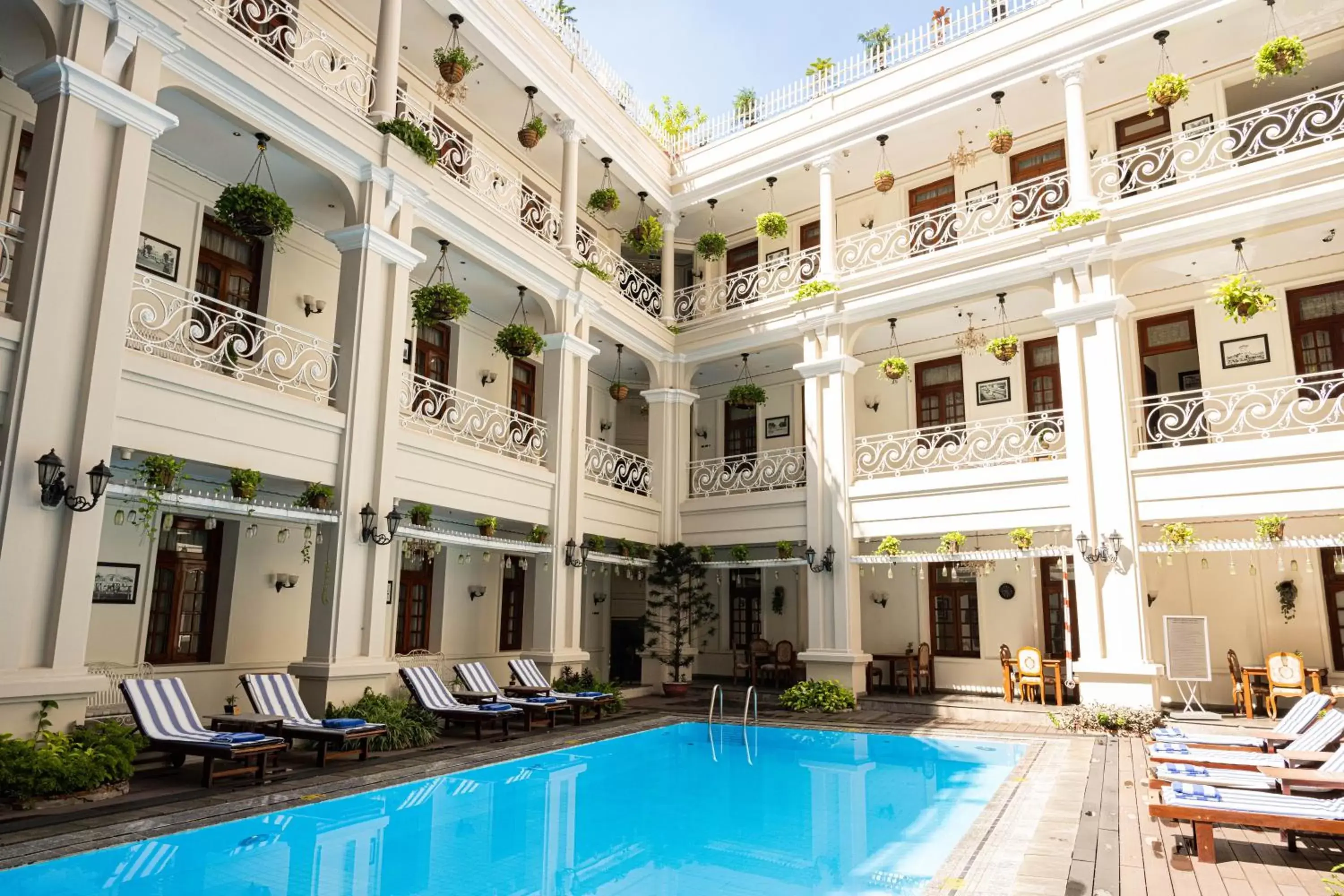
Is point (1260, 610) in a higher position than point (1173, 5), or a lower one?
lower

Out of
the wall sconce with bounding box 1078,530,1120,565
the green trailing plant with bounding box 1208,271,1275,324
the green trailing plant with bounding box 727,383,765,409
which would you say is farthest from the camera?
the green trailing plant with bounding box 727,383,765,409

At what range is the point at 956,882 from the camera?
5348mm

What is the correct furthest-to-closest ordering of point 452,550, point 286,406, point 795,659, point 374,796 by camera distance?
point 795,659, point 452,550, point 286,406, point 374,796

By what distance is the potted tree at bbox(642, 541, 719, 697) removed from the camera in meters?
15.4

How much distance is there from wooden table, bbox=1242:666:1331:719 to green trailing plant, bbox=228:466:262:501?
12876 millimetres

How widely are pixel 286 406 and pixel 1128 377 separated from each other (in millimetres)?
12132

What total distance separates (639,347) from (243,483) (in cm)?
845

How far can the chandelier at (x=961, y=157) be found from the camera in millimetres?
12711

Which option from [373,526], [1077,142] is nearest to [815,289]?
[1077,142]

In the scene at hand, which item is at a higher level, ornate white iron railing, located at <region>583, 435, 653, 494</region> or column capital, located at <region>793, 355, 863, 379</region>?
column capital, located at <region>793, 355, 863, 379</region>

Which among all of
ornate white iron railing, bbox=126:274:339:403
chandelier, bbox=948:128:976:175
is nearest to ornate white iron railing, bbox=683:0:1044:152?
chandelier, bbox=948:128:976:175

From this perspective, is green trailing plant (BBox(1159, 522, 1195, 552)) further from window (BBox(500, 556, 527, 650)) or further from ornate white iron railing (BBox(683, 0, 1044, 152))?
window (BBox(500, 556, 527, 650))

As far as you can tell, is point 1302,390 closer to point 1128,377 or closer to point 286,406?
point 1128,377

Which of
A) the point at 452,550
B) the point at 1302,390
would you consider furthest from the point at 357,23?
the point at 1302,390
